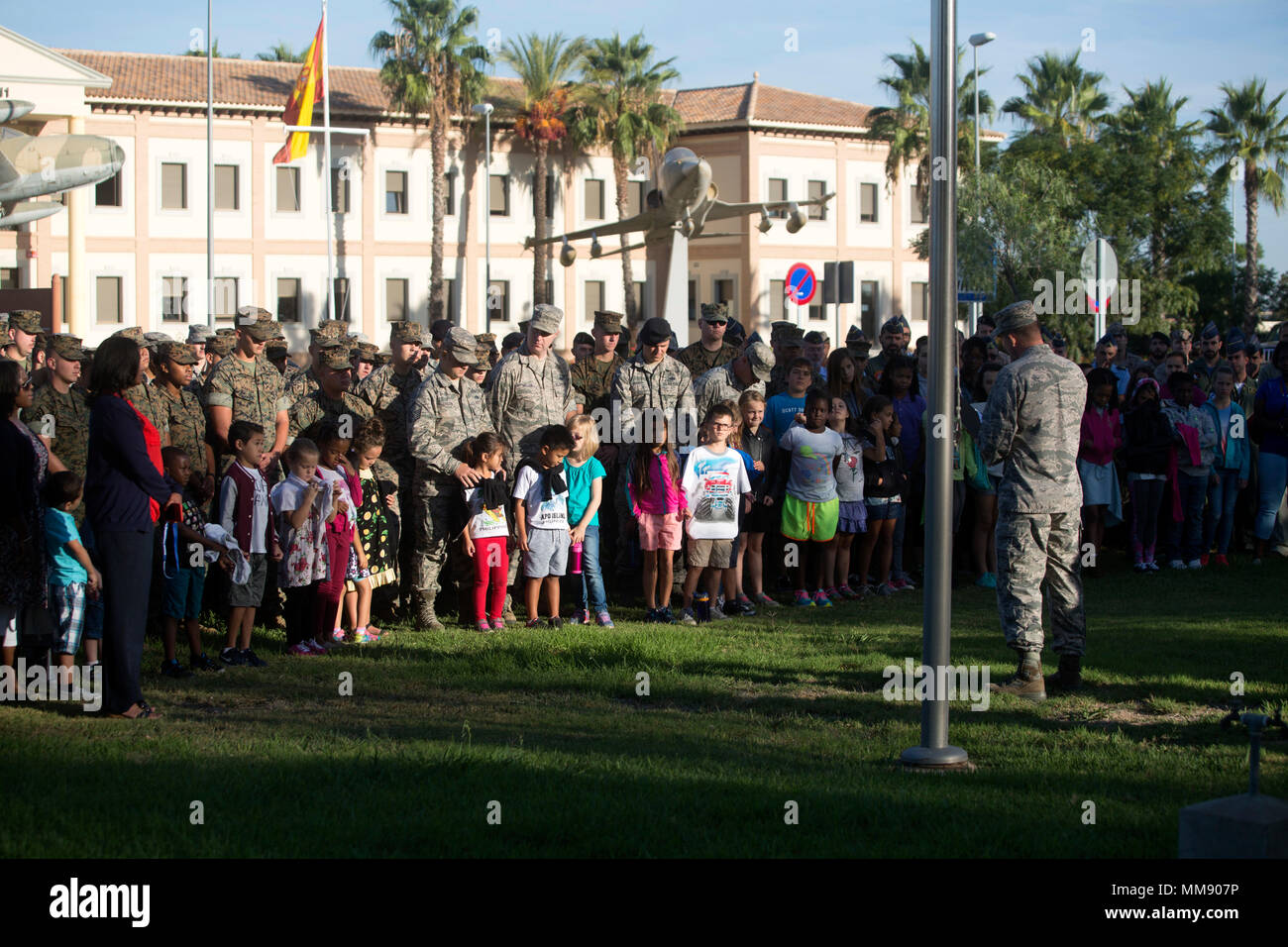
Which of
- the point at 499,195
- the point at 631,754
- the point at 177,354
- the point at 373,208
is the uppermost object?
the point at 499,195

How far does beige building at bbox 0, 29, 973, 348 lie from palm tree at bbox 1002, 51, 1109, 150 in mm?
7130

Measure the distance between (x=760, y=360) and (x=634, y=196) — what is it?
1907 inches

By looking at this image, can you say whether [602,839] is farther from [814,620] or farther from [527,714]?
[814,620]

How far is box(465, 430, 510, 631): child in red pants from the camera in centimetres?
1107

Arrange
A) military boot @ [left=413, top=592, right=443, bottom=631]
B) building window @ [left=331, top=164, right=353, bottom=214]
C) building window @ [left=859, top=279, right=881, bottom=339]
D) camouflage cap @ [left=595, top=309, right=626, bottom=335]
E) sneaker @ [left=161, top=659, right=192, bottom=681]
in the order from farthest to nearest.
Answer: building window @ [left=859, top=279, right=881, bottom=339]
building window @ [left=331, top=164, right=353, bottom=214]
camouflage cap @ [left=595, top=309, right=626, bottom=335]
military boot @ [left=413, top=592, right=443, bottom=631]
sneaker @ [left=161, top=659, right=192, bottom=681]

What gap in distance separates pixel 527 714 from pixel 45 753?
8.20 ft

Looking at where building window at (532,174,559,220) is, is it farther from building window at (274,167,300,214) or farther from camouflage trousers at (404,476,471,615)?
camouflage trousers at (404,476,471,615)

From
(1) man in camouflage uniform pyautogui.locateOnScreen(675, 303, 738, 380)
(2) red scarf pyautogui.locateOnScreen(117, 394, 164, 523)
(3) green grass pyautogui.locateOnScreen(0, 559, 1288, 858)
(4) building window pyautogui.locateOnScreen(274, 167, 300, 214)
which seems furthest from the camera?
(4) building window pyautogui.locateOnScreen(274, 167, 300, 214)

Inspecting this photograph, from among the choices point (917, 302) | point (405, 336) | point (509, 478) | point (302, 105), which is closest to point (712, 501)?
point (509, 478)

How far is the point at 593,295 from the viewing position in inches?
2341

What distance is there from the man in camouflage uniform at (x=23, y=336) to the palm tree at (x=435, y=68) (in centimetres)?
4214

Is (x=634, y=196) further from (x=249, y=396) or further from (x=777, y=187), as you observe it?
(x=249, y=396)

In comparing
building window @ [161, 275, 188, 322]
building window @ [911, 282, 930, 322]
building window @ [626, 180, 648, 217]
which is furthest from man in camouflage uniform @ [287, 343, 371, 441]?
building window @ [911, 282, 930, 322]
